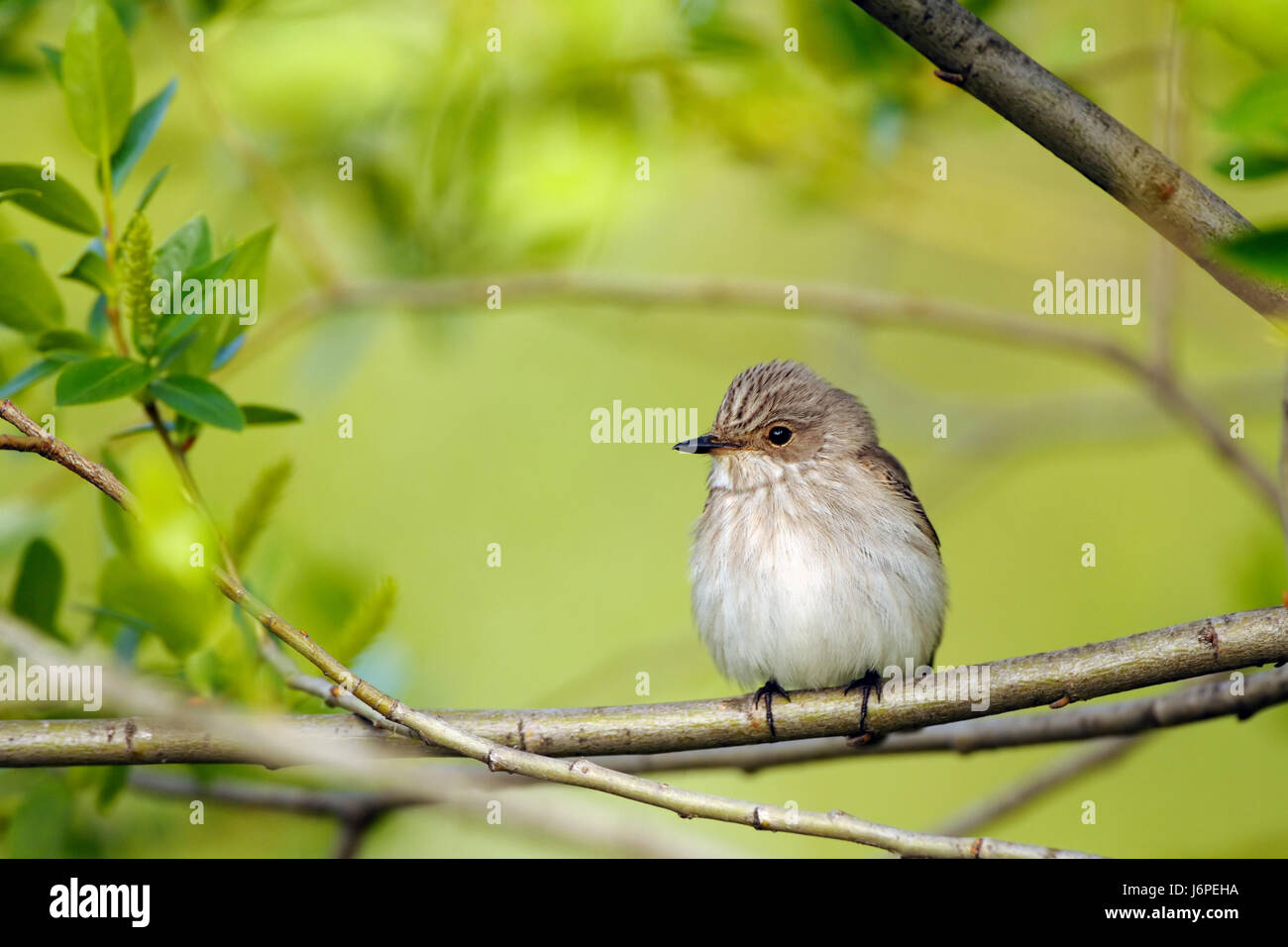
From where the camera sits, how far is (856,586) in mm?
4215

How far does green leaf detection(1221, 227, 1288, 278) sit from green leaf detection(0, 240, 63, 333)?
2541 millimetres

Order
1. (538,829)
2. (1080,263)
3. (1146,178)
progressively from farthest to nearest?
(1080,263), (1146,178), (538,829)

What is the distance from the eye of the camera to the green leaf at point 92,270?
282 cm

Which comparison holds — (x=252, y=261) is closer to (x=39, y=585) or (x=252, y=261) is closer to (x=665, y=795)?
(x=39, y=585)

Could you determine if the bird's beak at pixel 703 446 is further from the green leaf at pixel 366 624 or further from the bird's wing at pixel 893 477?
the green leaf at pixel 366 624

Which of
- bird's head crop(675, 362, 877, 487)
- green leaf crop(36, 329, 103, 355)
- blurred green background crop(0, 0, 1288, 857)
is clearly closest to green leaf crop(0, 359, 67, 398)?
green leaf crop(36, 329, 103, 355)

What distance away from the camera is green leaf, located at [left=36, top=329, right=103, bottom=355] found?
9.31 feet

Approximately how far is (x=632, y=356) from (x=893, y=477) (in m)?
4.88

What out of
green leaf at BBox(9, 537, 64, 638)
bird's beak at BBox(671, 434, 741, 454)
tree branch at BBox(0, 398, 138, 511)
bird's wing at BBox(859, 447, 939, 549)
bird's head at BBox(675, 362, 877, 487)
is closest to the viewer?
tree branch at BBox(0, 398, 138, 511)

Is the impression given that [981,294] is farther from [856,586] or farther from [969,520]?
[856,586]

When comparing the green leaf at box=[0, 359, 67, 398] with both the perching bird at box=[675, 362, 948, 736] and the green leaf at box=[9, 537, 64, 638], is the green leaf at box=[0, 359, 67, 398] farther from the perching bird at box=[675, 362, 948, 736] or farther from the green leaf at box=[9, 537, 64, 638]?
the perching bird at box=[675, 362, 948, 736]

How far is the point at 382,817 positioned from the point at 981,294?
6150 millimetres

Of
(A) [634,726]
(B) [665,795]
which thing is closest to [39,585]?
(A) [634,726]

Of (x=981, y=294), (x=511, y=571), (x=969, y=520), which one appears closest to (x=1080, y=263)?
(x=981, y=294)
